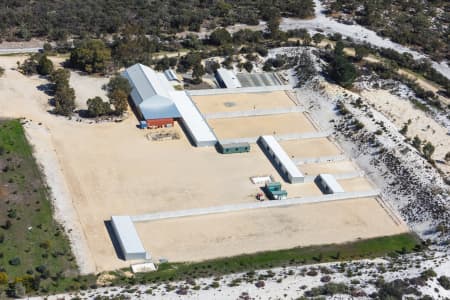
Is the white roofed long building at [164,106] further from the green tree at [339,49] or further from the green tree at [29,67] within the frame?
the green tree at [339,49]

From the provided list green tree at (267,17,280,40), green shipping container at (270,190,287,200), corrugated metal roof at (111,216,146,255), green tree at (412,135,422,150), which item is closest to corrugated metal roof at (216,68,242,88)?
green tree at (267,17,280,40)

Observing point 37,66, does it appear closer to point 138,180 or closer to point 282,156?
point 138,180

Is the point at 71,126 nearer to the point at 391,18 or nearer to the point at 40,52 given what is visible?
the point at 40,52

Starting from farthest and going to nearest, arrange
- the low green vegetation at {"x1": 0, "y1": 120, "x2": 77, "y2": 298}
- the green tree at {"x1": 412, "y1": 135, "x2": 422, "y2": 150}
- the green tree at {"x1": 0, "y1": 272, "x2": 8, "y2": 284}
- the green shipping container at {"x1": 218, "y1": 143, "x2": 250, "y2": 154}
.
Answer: the green tree at {"x1": 412, "y1": 135, "x2": 422, "y2": 150}
the green shipping container at {"x1": 218, "y1": 143, "x2": 250, "y2": 154}
the low green vegetation at {"x1": 0, "y1": 120, "x2": 77, "y2": 298}
the green tree at {"x1": 0, "y1": 272, "x2": 8, "y2": 284}

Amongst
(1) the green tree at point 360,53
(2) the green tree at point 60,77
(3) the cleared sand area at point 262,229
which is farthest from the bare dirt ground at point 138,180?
(1) the green tree at point 360,53

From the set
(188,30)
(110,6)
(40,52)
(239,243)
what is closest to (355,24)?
(188,30)

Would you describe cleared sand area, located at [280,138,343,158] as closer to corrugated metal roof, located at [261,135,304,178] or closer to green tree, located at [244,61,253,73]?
corrugated metal roof, located at [261,135,304,178]
